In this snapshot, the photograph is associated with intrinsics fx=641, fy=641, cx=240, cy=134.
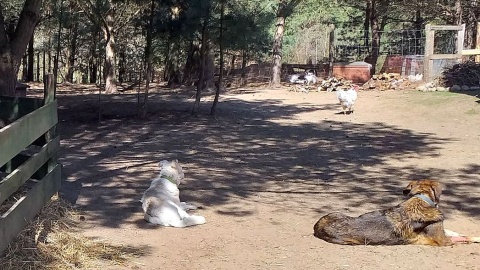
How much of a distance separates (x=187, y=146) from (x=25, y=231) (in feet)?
22.3

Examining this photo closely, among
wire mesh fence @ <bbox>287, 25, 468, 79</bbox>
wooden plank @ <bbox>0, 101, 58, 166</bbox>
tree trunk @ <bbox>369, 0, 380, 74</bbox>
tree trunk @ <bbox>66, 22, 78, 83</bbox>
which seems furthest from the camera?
tree trunk @ <bbox>66, 22, 78, 83</bbox>

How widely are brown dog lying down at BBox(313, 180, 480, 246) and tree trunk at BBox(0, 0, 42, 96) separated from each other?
16.5ft

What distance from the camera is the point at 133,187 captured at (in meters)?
7.79

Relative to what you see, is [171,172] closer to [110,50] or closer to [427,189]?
[427,189]

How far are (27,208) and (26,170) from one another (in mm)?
292

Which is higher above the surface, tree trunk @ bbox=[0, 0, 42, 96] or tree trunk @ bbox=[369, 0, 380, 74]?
tree trunk @ bbox=[369, 0, 380, 74]

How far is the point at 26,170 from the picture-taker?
4883mm

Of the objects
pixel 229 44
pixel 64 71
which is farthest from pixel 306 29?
pixel 229 44

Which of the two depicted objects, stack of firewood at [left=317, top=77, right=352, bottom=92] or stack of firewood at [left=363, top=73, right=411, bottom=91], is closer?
stack of firewood at [left=363, top=73, right=411, bottom=91]

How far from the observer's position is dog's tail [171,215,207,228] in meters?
5.99

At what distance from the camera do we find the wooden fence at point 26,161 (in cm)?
432

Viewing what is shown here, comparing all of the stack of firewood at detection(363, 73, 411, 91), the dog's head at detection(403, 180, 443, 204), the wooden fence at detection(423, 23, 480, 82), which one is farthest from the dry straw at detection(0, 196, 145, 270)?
the stack of firewood at detection(363, 73, 411, 91)

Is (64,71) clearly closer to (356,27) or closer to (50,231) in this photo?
(356,27)

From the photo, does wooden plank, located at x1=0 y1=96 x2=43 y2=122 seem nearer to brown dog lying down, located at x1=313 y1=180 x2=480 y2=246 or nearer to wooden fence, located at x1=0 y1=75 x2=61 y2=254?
wooden fence, located at x1=0 y1=75 x2=61 y2=254
